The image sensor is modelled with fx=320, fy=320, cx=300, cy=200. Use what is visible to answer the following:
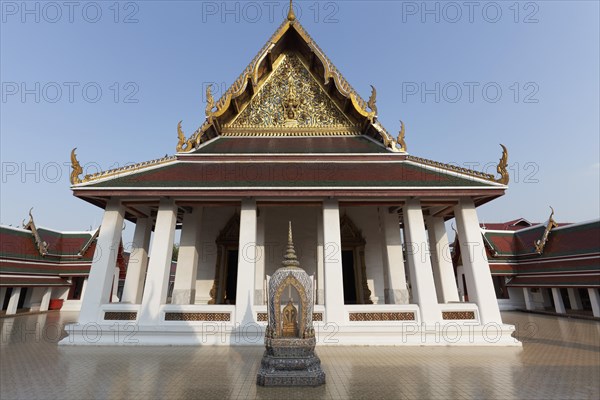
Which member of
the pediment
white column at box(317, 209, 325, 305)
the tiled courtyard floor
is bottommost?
the tiled courtyard floor

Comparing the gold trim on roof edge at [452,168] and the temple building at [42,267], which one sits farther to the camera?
the temple building at [42,267]

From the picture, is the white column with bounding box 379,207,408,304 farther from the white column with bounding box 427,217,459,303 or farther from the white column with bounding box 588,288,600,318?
the white column with bounding box 588,288,600,318

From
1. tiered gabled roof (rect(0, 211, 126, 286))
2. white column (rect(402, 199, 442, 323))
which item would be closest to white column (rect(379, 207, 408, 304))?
white column (rect(402, 199, 442, 323))

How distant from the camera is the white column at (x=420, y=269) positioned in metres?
7.66

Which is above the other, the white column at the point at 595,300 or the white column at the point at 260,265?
the white column at the point at 260,265

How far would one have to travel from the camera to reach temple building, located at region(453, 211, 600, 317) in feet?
38.8

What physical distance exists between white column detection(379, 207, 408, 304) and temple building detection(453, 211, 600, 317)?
17.3 ft

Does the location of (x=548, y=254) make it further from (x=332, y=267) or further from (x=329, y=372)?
(x=329, y=372)

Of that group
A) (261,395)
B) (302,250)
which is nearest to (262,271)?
(302,250)

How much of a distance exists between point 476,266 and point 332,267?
11.9ft

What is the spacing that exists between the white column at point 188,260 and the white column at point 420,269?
6167 millimetres

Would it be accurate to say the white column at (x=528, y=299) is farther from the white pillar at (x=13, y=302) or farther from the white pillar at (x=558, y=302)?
the white pillar at (x=13, y=302)

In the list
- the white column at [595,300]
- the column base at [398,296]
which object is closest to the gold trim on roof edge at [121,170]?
the column base at [398,296]

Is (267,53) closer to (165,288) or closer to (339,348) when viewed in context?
(165,288)
